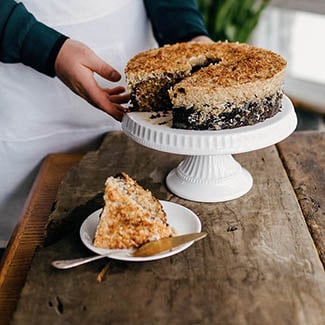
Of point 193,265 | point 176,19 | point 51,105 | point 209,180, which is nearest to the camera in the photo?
point 193,265

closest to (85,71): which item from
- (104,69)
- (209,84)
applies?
(104,69)

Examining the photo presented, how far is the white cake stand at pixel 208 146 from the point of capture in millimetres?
1089

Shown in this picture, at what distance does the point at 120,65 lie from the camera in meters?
1.55

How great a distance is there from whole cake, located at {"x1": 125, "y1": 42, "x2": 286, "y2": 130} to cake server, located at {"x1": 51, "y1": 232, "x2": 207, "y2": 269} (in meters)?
0.22

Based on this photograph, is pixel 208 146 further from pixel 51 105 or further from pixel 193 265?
pixel 51 105

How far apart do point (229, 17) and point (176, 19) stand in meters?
1.06

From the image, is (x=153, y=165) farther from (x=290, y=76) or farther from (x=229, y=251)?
(x=290, y=76)

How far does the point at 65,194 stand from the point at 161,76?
0.96ft

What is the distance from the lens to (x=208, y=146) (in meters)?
1.09

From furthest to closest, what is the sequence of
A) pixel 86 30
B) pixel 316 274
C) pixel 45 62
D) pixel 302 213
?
pixel 86 30 < pixel 45 62 < pixel 302 213 < pixel 316 274

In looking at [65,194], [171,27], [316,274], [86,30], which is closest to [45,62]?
[86,30]

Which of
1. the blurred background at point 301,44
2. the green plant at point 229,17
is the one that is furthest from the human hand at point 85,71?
the blurred background at point 301,44

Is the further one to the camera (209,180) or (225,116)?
(209,180)

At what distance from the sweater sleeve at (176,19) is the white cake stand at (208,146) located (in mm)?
422
